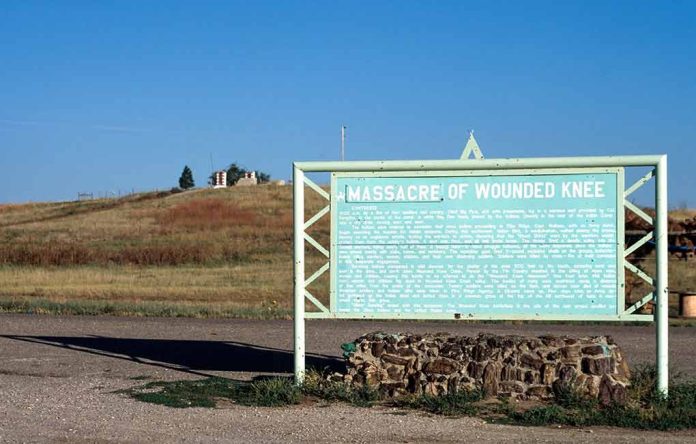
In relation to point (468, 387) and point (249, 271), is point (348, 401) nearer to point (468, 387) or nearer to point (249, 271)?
point (468, 387)

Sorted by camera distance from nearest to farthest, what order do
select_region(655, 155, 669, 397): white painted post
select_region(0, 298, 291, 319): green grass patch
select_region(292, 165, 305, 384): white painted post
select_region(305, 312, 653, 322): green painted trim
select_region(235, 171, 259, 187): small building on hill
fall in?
1. select_region(655, 155, 669, 397): white painted post
2. select_region(305, 312, 653, 322): green painted trim
3. select_region(292, 165, 305, 384): white painted post
4. select_region(0, 298, 291, 319): green grass patch
5. select_region(235, 171, 259, 187): small building on hill

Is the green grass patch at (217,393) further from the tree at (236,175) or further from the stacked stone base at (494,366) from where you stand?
the tree at (236,175)

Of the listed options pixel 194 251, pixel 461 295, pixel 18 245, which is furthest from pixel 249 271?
pixel 461 295

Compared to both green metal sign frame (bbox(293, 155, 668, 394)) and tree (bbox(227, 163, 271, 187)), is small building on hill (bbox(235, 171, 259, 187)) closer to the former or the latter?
tree (bbox(227, 163, 271, 187))

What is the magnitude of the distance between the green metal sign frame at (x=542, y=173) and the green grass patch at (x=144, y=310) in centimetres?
857

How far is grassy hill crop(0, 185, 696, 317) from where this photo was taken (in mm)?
23672

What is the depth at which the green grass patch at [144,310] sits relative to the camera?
19.6 metres

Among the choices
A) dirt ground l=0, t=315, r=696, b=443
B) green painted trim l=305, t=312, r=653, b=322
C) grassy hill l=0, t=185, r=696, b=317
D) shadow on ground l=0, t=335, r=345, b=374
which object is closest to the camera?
dirt ground l=0, t=315, r=696, b=443

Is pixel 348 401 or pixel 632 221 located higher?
pixel 632 221

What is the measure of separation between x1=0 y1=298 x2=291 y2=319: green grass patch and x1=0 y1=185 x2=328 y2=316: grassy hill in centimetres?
2

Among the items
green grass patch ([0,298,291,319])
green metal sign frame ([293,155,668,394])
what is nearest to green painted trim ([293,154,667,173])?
green metal sign frame ([293,155,668,394])

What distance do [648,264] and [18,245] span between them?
27.4 meters

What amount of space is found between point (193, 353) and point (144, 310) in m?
6.32

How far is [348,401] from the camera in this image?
33.2 ft
